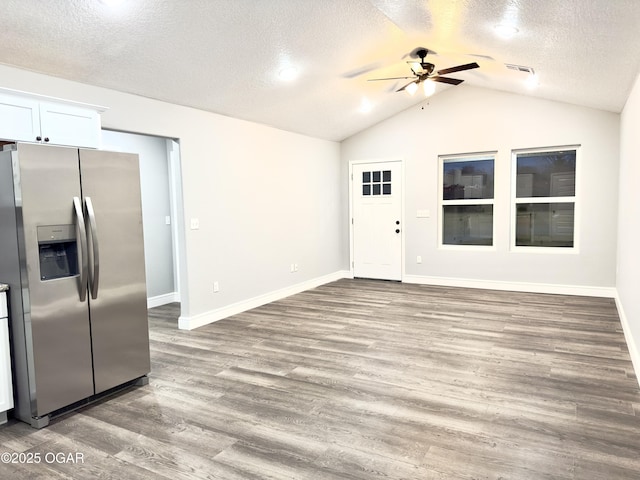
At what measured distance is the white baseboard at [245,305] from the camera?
4.92 metres

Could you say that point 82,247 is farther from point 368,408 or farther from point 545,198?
point 545,198

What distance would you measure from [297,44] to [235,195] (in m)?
2.08

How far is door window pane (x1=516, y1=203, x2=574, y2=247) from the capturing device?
635 centimetres

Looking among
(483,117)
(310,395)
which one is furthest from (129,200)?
(483,117)

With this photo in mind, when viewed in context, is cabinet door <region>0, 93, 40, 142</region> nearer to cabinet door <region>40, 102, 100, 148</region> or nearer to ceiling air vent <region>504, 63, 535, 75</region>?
cabinet door <region>40, 102, 100, 148</region>


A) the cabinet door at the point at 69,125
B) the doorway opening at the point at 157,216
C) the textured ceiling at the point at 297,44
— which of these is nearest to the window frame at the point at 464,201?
the textured ceiling at the point at 297,44

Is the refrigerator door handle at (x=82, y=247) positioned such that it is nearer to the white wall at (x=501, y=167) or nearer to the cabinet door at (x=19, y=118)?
the cabinet door at (x=19, y=118)

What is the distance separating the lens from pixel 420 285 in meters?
7.21

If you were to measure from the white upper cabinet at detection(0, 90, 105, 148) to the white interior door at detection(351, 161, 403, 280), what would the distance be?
5.07m

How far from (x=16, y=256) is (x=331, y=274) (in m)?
5.45

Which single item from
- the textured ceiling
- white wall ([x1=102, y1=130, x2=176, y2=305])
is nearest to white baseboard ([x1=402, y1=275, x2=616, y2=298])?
the textured ceiling

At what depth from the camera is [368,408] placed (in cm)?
293

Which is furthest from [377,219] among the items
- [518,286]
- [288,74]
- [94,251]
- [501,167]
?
[94,251]

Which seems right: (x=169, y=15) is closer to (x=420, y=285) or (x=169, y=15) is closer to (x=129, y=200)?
(x=129, y=200)
